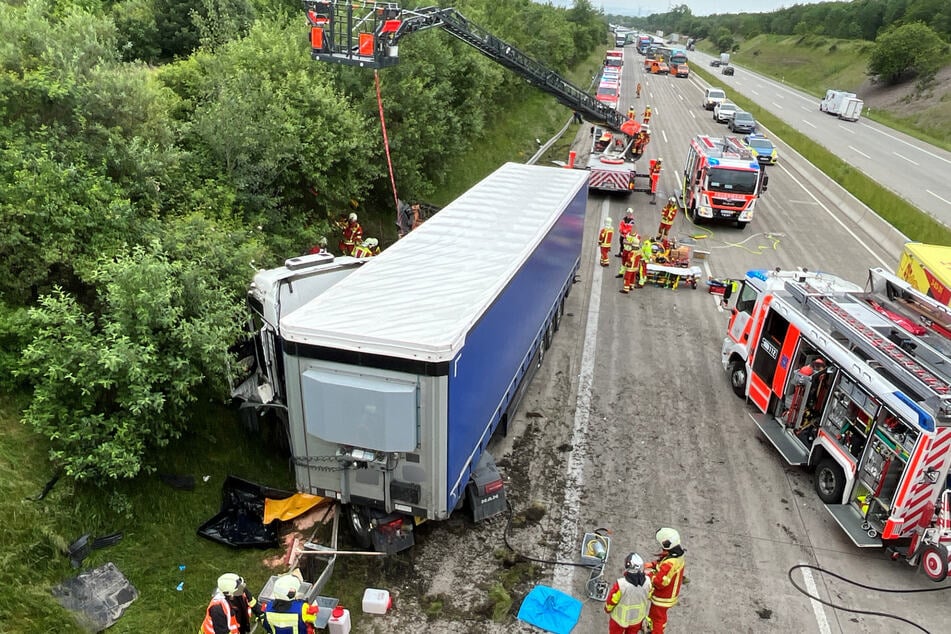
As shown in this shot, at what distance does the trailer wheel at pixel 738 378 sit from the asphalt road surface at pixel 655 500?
0.71 feet

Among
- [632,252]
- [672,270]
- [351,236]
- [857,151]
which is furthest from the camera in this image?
[857,151]

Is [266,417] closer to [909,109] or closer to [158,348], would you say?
[158,348]

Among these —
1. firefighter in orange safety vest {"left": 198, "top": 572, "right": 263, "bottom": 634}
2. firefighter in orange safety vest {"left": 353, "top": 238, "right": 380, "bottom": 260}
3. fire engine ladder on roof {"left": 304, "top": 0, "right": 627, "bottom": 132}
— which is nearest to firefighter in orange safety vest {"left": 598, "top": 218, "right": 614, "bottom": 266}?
firefighter in orange safety vest {"left": 353, "top": 238, "right": 380, "bottom": 260}

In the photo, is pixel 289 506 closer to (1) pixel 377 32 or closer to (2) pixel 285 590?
(2) pixel 285 590

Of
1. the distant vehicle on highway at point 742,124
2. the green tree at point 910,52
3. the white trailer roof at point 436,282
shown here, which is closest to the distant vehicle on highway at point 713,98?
the distant vehicle on highway at point 742,124

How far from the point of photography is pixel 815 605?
7.83 meters

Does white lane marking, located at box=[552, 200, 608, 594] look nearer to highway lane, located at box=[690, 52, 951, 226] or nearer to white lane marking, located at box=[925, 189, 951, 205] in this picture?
highway lane, located at box=[690, 52, 951, 226]

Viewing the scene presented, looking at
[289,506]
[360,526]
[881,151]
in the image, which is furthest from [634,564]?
[881,151]

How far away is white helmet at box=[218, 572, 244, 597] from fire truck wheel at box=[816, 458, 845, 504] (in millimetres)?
8117

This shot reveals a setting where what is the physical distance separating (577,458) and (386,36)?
34.5ft

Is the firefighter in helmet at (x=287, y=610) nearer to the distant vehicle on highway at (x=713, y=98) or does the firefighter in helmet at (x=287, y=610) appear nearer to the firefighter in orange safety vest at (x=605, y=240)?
the firefighter in orange safety vest at (x=605, y=240)

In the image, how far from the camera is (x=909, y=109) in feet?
183

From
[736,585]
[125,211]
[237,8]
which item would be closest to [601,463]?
[736,585]

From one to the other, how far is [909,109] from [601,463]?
202 ft
